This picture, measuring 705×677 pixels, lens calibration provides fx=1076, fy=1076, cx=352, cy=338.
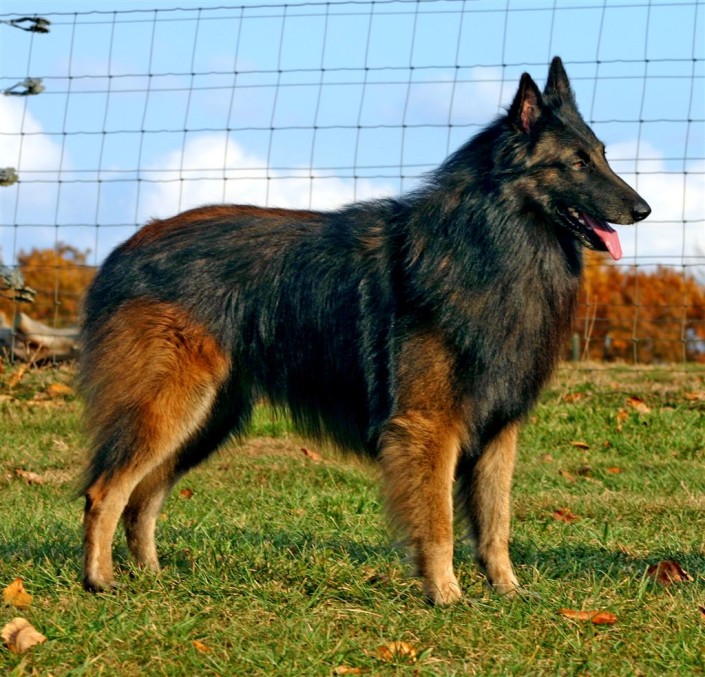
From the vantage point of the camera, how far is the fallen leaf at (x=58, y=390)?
945cm

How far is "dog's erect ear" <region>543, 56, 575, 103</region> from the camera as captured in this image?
4.55 meters

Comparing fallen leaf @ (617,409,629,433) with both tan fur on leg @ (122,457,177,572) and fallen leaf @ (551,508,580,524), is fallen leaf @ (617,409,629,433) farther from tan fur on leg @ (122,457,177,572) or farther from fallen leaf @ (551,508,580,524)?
tan fur on leg @ (122,457,177,572)

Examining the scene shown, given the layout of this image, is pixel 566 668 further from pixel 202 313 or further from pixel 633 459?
pixel 633 459

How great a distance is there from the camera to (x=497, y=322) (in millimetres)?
4430

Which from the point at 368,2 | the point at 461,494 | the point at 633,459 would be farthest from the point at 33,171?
the point at 461,494

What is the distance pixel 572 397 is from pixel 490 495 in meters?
4.79

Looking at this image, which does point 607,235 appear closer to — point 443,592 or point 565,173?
point 565,173

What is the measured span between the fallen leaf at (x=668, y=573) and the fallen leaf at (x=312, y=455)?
11.4 ft

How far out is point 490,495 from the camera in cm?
478

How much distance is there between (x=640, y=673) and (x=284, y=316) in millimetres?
2109

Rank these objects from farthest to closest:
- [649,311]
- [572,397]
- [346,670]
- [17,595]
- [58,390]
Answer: [649,311] < [58,390] < [572,397] < [17,595] < [346,670]

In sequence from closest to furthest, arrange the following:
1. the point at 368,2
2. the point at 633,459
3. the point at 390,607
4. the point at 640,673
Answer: the point at 640,673, the point at 390,607, the point at 633,459, the point at 368,2

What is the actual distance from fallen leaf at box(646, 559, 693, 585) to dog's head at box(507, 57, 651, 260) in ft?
4.54

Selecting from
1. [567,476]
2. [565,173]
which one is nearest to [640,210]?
[565,173]
